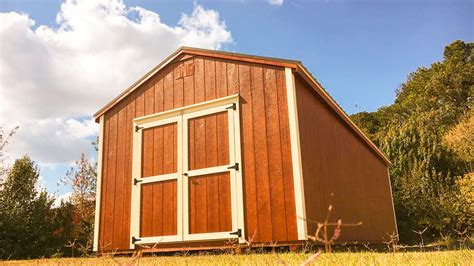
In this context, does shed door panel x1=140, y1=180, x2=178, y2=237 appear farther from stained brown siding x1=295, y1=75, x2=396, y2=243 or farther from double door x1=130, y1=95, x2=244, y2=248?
stained brown siding x1=295, y1=75, x2=396, y2=243

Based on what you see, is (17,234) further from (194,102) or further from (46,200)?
(194,102)

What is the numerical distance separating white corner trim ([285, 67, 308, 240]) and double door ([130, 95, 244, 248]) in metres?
0.89

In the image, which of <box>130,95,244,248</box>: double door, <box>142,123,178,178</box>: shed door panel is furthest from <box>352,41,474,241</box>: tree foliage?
<box>142,123,178,178</box>: shed door panel

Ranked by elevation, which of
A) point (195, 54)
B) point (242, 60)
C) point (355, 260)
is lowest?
point (355, 260)

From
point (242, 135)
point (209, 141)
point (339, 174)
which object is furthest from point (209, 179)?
point (339, 174)

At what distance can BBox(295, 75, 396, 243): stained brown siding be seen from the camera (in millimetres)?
6461

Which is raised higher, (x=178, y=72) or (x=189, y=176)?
(x=178, y=72)

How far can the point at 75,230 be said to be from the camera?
13789 millimetres

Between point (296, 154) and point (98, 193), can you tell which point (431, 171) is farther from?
point (98, 193)

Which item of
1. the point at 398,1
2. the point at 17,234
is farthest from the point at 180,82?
the point at 17,234

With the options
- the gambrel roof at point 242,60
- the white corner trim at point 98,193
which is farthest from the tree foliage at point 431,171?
the white corner trim at point 98,193

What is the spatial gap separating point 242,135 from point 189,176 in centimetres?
116

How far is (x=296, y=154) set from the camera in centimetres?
600

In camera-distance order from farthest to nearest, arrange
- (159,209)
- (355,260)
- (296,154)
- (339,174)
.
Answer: (339,174) → (159,209) → (296,154) → (355,260)
